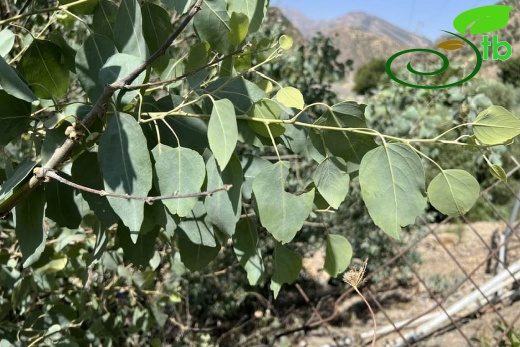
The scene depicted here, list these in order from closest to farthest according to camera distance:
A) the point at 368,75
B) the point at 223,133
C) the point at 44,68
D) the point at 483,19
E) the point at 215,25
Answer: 1. the point at 223,133
2. the point at 215,25
3. the point at 44,68
4. the point at 483,19
5. the point at 368,75

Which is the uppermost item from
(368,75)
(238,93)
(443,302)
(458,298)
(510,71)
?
(238,93)

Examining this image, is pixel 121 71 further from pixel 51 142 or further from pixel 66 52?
pixel 66 52

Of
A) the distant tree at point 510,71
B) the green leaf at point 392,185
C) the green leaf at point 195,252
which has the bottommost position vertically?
the distant tree at point 510,71

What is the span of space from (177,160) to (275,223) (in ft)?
0.46

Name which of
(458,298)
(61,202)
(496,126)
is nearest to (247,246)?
(61,202)

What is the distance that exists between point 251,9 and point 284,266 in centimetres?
36

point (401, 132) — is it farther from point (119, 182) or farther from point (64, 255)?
point (119, 182)

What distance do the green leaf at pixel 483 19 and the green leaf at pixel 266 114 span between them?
850mm

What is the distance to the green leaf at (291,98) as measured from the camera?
78 cm

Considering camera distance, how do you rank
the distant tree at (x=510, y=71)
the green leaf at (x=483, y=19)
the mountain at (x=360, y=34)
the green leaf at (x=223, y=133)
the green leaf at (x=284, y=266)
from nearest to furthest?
the green leaf at (x=223, y=133), the green leaf at (x=284, y=266), the green leaf at (x=483, y=19), the mountain at (x=360, y=34), the distant tree at (x=510, y=71)

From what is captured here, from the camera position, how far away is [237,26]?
0.73 meters

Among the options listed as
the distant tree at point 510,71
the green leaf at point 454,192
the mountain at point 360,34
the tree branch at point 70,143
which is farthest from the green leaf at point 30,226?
the distant tree at point 510,71

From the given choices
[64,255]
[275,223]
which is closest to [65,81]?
[275,223]

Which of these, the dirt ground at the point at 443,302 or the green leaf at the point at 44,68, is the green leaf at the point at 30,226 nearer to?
the green leaf at the point at 44,68
